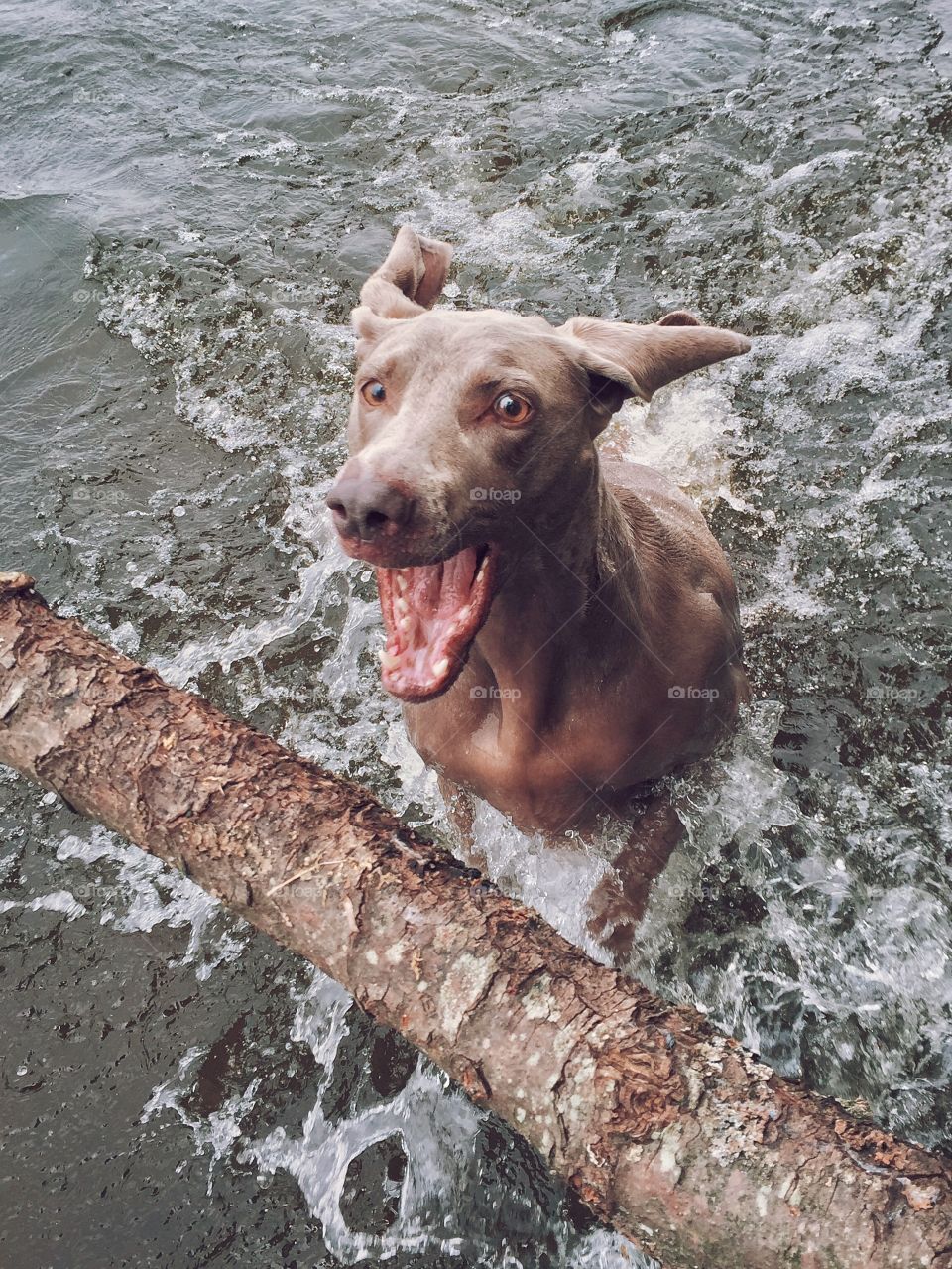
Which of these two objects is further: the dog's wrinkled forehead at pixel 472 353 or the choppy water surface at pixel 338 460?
the choppy water surface at pixel 338 460

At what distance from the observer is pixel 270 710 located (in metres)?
4.69

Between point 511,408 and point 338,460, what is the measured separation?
3.14 m

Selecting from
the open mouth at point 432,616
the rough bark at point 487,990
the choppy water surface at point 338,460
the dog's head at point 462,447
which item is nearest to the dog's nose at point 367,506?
the dog's head at point 462,447

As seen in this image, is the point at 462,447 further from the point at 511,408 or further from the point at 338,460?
the point at 338,460

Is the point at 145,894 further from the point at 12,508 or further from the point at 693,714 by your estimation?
the point at 12,508

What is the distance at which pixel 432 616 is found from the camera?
286cm

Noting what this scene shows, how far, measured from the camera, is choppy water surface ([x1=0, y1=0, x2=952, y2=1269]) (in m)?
3.32

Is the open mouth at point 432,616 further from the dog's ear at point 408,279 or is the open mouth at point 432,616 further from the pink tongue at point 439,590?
the dog's ear at point 408,279

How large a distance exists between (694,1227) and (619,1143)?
0.19 meters

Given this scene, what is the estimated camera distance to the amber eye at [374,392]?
2811 mm

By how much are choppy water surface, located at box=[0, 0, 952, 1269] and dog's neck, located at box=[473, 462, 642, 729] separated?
1.03m

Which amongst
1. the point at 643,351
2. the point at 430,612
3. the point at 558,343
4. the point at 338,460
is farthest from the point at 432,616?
the point at 338,460

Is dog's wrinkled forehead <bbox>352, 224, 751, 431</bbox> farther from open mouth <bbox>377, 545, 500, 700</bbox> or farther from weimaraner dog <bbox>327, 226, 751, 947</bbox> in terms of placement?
open mouth <bbox>377, 545, 500, 700</bbox>

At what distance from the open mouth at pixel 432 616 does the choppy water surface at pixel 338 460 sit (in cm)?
136
